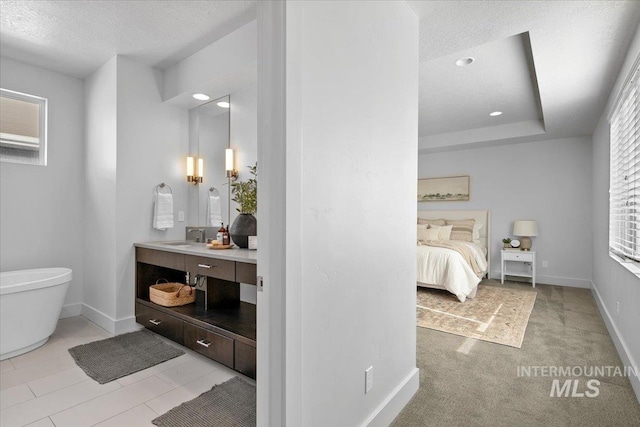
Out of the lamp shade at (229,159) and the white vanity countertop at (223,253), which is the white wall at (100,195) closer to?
the white vanity countertop at (223,253)

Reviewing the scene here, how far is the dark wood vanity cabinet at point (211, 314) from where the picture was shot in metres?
2.06

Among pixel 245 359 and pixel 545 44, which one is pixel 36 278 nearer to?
pixel 245 359

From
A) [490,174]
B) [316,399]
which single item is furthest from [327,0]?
[490,174]

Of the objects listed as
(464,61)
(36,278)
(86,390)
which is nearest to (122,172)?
(36,278)

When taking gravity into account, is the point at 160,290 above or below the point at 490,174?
below

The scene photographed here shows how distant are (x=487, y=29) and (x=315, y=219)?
193 centimetres

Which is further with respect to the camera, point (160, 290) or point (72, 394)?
point (160, 290)

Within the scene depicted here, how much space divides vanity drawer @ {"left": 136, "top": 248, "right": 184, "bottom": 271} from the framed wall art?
16.7ft

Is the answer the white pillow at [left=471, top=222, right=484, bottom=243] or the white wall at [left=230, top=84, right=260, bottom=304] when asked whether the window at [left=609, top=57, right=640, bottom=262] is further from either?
the white wall at [left=230, top=84, right=260, bottom=304]

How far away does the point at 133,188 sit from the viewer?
121 inches

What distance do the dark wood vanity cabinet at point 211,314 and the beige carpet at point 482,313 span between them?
1940mm

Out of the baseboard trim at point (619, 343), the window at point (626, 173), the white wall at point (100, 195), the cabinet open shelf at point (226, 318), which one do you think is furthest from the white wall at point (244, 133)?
the window at point (626, 173)

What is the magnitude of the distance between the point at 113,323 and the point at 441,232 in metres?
4.91

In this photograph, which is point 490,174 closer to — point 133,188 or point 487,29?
point 487,29
